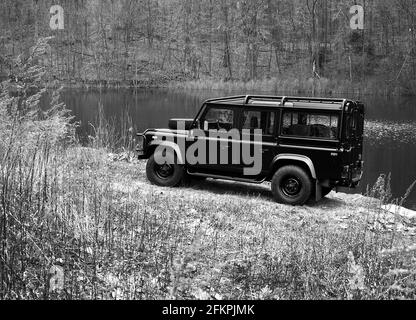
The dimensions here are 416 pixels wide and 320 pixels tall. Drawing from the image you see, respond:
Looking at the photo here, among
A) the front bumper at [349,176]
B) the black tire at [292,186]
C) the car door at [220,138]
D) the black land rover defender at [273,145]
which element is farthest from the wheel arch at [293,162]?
the car door at [220,138]

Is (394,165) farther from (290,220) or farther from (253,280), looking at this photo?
(253,280)

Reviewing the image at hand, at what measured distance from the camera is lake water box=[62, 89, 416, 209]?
658 inches

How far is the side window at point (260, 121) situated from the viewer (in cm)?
1003

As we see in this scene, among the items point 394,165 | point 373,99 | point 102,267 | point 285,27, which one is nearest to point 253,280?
point 102,267

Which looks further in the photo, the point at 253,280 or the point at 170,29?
the point at 170,29

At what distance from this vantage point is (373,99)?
4041cm

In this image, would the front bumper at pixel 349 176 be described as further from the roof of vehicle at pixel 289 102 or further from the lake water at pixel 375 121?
the lake water at pixel 375 121

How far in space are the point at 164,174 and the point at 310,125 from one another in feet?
10.8

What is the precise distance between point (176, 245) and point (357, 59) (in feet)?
164

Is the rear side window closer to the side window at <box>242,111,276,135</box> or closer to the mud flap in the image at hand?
the side window at <box>242,111,276,135</box>

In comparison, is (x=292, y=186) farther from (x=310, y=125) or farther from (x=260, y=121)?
(x=260, y=121)

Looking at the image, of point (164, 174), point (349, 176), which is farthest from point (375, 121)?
point (164, 174)

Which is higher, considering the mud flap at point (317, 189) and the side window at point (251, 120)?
the side window at point (251, 120)

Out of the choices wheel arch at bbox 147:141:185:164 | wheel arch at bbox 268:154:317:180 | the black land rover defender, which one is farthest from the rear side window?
wheel arch at bbox 147:141:185:164
